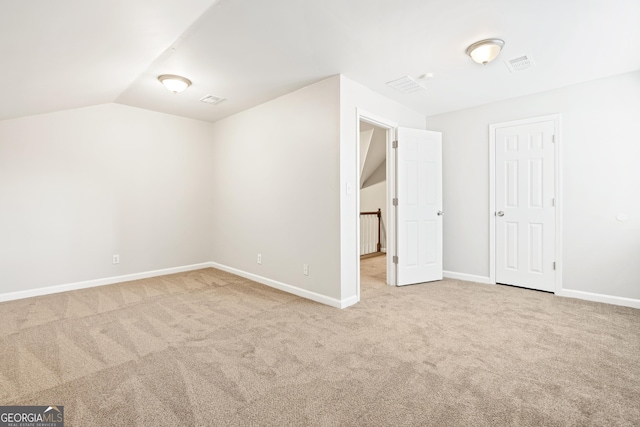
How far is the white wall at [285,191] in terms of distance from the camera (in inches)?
133

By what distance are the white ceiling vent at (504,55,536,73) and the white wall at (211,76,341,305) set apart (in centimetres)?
178

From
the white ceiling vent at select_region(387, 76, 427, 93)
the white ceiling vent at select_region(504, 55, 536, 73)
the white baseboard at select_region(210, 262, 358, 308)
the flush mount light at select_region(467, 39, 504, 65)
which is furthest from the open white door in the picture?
the flush mount light at select_region(467, 39, 504, 65)

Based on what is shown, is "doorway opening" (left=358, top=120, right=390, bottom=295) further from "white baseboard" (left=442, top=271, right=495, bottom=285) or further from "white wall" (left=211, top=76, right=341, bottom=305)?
"white wall" (left=211, top=76, right=341, bottom=305)

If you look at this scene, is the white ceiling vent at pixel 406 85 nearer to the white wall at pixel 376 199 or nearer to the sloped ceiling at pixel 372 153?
the sloped ceiling at pixel 372 153

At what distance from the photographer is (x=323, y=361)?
2.15 meters

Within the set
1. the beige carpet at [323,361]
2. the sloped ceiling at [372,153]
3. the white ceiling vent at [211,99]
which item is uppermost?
the white ceiling vent at [211,99]

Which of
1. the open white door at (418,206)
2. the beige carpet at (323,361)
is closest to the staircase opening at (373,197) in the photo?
the open white door at (418,206)

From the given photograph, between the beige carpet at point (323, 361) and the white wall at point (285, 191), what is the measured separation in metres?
0.63

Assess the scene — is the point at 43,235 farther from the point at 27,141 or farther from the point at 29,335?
the point at 29,335

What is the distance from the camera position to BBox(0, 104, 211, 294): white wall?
11.9 ft

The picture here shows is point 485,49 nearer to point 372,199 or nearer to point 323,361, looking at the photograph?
point 323,361

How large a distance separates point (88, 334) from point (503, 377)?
3.36 m

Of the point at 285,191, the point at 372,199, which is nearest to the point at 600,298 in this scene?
the point at 285,191

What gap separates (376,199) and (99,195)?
5.78 meters
